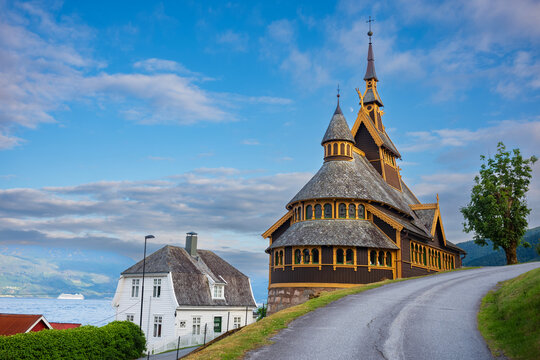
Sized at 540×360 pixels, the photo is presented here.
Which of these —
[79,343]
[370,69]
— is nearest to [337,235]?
[79,343]

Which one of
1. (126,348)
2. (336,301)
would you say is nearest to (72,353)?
(126,348)

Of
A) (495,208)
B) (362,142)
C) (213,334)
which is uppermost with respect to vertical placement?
(362,142)

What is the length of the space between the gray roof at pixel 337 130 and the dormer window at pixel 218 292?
20.6 meters

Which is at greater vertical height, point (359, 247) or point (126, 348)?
point (359, 247)

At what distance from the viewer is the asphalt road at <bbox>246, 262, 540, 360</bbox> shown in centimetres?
1401

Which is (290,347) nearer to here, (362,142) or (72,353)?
(72,353)

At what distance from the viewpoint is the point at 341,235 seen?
37.2 m

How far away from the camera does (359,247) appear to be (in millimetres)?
37125

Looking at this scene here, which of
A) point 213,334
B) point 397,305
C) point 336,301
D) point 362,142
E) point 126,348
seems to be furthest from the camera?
point 362,142

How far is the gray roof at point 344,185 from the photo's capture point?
3966 cm

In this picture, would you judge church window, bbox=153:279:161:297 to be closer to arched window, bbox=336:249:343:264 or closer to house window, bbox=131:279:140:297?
house window, bbox=131:279:140:297

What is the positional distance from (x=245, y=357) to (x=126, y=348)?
2435 cm

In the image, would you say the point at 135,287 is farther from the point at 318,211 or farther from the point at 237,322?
the point at 318,211

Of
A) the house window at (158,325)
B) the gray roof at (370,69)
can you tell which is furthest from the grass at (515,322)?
the gray roof at (370,69)
